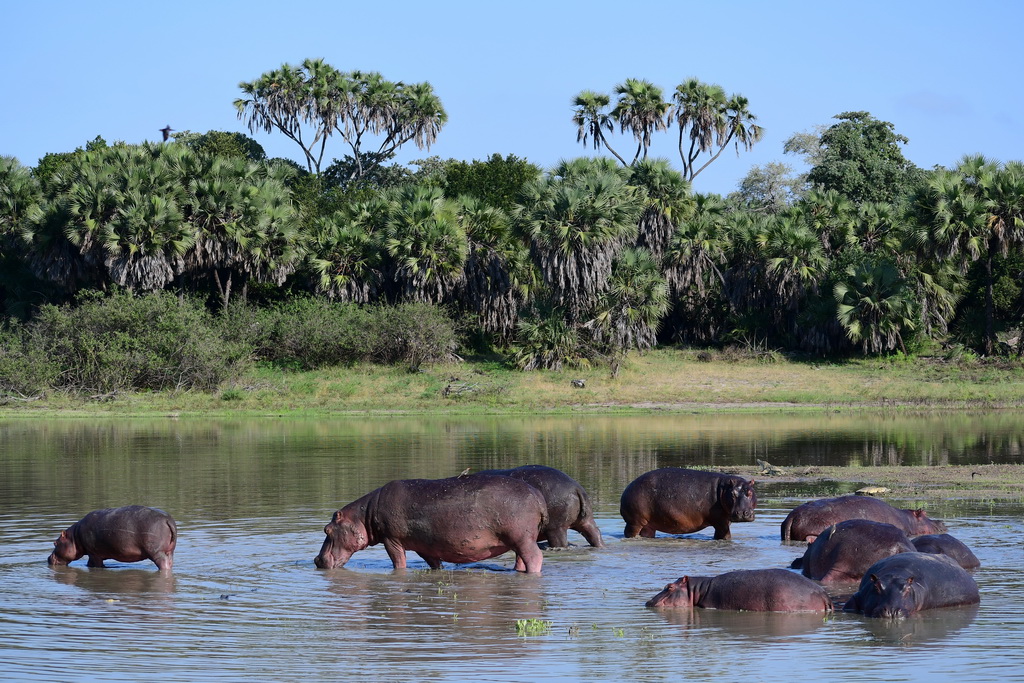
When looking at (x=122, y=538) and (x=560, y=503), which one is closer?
(x=122, y=538)

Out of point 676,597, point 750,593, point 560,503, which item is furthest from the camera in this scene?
point 560,503

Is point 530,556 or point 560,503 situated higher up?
point 560,503

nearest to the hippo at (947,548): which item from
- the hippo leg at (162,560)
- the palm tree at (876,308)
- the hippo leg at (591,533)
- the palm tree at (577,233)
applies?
the hippo leg at (591,533)

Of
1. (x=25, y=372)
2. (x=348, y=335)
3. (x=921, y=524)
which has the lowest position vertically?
(x=921, y=524)

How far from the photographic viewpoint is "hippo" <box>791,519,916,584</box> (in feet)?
39.2

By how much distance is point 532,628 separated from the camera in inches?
410

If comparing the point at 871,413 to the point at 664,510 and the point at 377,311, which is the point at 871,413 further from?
the point at 664,510

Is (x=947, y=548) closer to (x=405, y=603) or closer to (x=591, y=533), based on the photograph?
(x=591, y=533)

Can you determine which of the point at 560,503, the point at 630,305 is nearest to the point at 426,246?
the point at 630,305

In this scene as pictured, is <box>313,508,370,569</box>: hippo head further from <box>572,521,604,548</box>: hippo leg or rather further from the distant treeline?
the distant treeline

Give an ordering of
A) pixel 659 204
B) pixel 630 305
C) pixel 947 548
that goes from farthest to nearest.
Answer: pixel 659 204, pixel 630 305, pixel 947 548

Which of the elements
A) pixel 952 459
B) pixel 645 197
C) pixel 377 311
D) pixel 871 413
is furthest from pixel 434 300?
pixel 952 459

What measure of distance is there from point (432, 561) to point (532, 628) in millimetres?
3326

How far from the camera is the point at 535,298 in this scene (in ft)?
161
